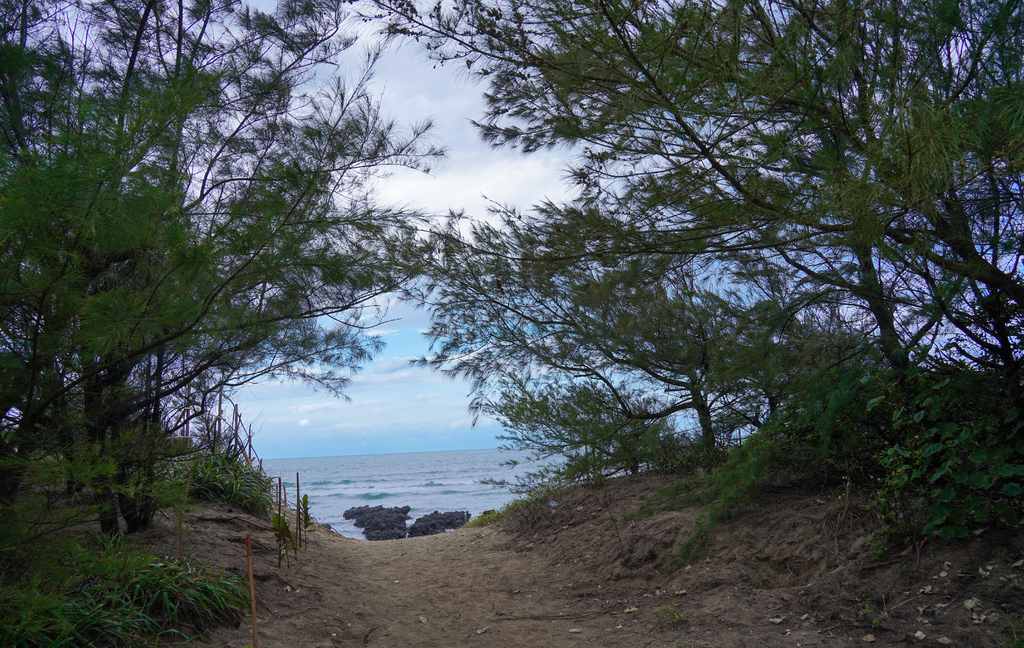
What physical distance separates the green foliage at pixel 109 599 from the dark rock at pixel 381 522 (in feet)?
33.9

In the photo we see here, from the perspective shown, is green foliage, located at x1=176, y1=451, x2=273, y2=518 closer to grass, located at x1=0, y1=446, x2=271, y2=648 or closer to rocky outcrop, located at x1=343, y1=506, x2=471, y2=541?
grass, located at x1=0, y1=446, x2=271, y2=648

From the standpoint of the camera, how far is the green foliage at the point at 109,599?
3.09 meters

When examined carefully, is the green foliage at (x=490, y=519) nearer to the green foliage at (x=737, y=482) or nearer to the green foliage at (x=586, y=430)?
the green foliage at (x=586, y=430)

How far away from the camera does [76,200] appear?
115 inches

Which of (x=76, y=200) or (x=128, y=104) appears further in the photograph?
(x=128, y=104)

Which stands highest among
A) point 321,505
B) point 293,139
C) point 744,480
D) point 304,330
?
point 293,139

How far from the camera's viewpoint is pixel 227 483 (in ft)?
24.1

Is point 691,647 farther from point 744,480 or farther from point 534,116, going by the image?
point 534,116

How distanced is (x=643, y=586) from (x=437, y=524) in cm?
1061

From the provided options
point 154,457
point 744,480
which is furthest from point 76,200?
point 744,480

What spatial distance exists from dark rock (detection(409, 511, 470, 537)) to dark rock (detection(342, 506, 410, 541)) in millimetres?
439

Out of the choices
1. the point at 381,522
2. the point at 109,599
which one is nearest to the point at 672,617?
the point at 109,599

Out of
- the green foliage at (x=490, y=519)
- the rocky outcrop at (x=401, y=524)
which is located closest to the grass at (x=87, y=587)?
the green foliage at (x=490, y=519)

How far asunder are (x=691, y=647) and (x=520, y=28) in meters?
3.69
